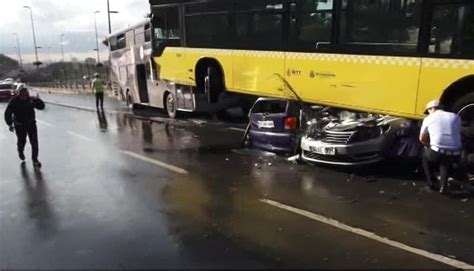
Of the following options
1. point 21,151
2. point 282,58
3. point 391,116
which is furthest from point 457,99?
point 21,151

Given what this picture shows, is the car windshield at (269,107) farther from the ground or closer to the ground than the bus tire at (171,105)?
farther from the ground

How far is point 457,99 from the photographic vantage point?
328 inches

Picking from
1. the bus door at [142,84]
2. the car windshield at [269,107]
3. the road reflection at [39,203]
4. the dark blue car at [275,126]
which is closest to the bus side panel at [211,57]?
the car windshield at [269,107]

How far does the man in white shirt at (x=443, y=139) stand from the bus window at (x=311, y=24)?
3063 millimetres

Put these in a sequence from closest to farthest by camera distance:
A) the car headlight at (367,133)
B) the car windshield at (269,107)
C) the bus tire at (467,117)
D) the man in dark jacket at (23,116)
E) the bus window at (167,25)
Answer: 1. the bus tire at (467,117)
2. the car headlight at (367,133)
3. the man in dark jacket at (23,116)
4. the car windshield at (269,107)
5. the bus window at (167,25)

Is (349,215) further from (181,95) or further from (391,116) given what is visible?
(181,95)

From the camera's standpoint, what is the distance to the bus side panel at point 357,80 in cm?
892

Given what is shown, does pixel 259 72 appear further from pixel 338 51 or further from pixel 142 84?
pixel 142 84

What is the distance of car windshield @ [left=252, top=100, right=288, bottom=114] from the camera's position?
11626mm

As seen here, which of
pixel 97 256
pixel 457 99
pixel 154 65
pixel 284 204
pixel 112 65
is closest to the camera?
pixel 97 256

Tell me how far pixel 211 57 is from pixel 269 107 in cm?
266

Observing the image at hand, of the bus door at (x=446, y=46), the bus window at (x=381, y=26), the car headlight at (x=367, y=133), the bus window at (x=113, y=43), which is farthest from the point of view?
the bus window at (x=113, y=43)

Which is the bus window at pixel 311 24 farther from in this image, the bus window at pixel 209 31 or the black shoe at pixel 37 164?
the black shoe at pixel 37 164

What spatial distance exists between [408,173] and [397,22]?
8.58ft
